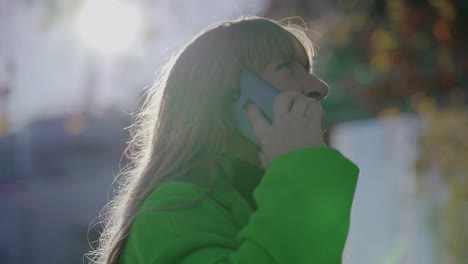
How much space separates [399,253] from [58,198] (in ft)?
33.8

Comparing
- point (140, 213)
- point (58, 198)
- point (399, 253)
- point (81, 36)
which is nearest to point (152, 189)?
point (140, 213)

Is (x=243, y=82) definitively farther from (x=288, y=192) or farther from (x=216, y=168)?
(x=288, y=192)

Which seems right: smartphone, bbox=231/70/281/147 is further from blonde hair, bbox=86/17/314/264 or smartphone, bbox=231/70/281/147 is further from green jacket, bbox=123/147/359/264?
green jacket, bbox=123/147/359/264

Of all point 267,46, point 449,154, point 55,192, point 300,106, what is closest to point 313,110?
point 300,106

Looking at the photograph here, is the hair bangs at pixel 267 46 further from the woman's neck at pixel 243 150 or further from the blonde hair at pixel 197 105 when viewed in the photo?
the woman's neck at pixel 243 150

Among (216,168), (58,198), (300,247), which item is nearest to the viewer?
(300,247)

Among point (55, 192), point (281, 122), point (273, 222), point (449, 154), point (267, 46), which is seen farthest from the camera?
point (55, 192)

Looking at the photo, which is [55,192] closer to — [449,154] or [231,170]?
[449,154]

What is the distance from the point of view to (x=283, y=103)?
1.43m

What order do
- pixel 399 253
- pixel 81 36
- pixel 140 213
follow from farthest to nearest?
1. pixel 399 253
2. pixel 81 36
3. pixel 140 213

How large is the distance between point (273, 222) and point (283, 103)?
219 mm

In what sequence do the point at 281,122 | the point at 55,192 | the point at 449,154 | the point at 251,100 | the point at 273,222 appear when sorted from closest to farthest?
the point at 273,222
the point at 281,122
the point at 251,100
the point at 449,154
the point at 55,192

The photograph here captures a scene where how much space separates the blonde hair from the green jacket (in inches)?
3.8

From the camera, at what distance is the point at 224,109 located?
158cm
